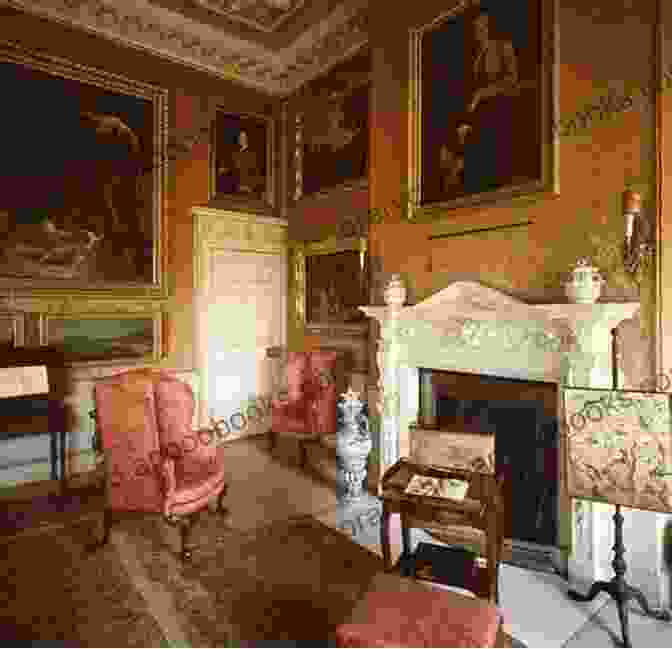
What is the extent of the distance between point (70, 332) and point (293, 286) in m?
3.05

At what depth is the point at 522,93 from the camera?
338cm

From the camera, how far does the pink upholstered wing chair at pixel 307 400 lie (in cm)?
504

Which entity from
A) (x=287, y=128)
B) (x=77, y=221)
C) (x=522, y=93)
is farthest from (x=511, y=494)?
(x=287, y=128)

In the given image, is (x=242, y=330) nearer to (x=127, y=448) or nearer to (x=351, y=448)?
(x=351, y=448)

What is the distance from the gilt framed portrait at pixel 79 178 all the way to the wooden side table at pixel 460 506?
166 inches

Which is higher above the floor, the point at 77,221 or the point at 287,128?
the point at 287,128

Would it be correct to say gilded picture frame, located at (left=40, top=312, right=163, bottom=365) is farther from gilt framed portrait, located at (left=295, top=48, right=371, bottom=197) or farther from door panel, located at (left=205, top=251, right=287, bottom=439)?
gilt framed portrait, located at (left=295, top=48, right=371, bottom=197)

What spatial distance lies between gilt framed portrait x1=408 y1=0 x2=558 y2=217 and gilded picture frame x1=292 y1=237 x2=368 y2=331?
1524mm

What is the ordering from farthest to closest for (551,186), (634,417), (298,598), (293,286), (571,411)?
(293,286), (551,186), (298,598), (571,411), (634,417)

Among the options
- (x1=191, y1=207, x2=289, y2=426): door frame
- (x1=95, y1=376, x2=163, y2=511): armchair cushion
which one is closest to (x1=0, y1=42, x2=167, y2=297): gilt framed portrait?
(x1=191, y1=207, x2=289, y2=426): door frame

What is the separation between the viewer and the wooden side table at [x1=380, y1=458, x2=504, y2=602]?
2486mm

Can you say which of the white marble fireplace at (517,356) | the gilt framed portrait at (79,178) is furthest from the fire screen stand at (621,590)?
the gilt framed portrait at (79,178)

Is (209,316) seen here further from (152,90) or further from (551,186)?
(551,186)

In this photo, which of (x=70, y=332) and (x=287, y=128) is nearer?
(x=70, y=332)
